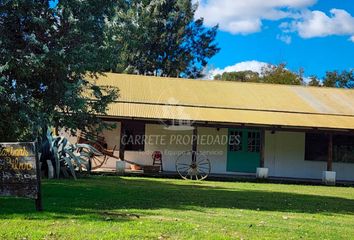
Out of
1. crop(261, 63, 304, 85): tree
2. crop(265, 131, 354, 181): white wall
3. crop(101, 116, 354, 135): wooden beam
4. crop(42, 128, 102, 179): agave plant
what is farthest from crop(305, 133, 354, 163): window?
crop(261, 63, 304, 85): tree

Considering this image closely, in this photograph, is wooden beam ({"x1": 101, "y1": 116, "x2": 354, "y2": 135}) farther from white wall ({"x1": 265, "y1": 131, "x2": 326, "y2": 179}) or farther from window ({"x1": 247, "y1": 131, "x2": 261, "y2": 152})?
white wall ({"x1": 265, "y1": 131, "x2": 326, "y2": 179})

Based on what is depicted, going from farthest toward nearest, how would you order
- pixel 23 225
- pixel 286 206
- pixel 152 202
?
pixel 286 206 < pixel 152 202 < pixel 23 225

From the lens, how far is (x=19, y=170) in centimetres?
739

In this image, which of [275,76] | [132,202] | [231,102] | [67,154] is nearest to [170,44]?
[275,76]

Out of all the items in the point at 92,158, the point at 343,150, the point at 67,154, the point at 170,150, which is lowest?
the point at 92,158

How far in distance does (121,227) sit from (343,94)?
20667 millimetres

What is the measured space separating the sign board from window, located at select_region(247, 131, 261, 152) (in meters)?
13.9

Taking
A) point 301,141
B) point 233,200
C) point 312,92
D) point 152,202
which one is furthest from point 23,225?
point 312,92

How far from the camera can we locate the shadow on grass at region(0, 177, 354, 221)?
7.71 metres

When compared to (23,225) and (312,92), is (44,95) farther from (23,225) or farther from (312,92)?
(312,92)

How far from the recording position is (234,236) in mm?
6379

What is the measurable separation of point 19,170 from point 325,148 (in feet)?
52.7

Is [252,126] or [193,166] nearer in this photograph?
[193,166]

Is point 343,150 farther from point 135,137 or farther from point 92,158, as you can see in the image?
point 92,158
